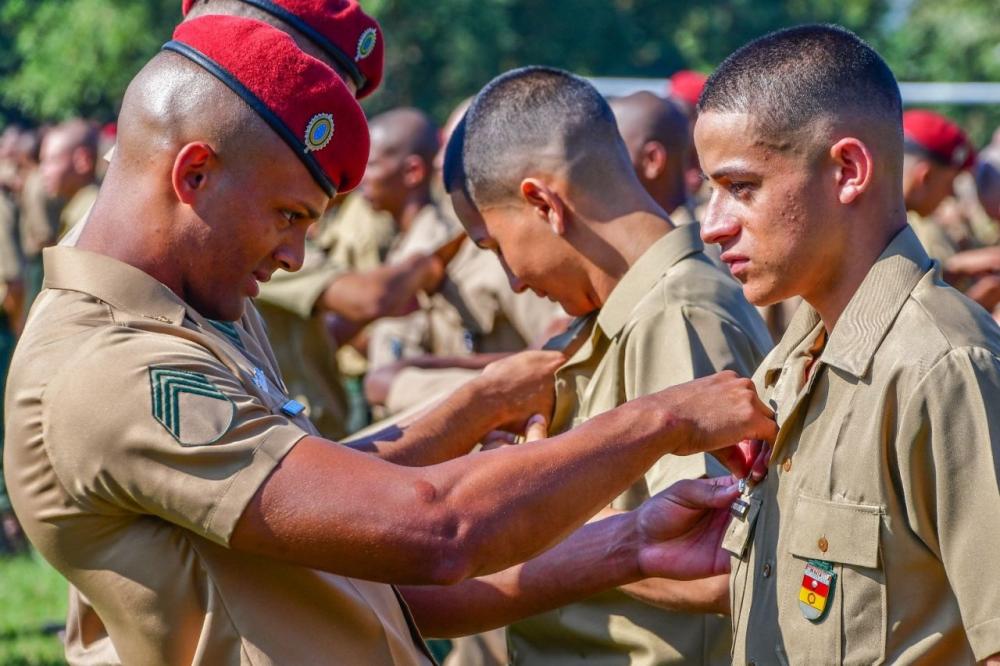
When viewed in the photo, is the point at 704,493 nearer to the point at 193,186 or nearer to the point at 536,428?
the point at 536,428

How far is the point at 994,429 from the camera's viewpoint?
2.40 metres

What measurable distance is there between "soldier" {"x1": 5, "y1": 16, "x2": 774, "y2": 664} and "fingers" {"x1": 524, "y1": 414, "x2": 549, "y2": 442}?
1.09 metres

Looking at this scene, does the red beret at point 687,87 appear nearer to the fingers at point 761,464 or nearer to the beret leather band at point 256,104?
the fingers at point 761,464

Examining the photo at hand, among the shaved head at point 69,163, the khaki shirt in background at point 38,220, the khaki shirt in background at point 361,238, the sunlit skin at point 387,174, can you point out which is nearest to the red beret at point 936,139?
the sunlit skin at point 387,174

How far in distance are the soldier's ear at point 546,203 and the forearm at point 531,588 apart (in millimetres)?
908

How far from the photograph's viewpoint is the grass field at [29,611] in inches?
294

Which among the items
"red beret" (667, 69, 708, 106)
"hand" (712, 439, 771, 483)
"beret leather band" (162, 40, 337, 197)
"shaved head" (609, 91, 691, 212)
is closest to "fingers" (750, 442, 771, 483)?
"hand" (712, 439, 771, 483)

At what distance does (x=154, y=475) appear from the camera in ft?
8.08

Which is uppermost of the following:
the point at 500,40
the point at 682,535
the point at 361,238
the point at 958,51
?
the point at 682,535

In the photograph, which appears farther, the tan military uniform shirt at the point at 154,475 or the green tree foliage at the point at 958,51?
the green tree foliage at the point at 958,51

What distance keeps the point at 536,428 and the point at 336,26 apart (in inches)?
52.7

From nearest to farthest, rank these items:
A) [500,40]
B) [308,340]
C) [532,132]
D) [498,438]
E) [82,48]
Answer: [532,132] < [498,438] < [308,340] < [82,48] < [500,40]

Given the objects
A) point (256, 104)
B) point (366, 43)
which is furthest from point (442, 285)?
point (256, 104)

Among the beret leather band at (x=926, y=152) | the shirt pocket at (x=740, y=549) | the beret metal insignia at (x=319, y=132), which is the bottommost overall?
the beret leather band at (x=926, y=152)
